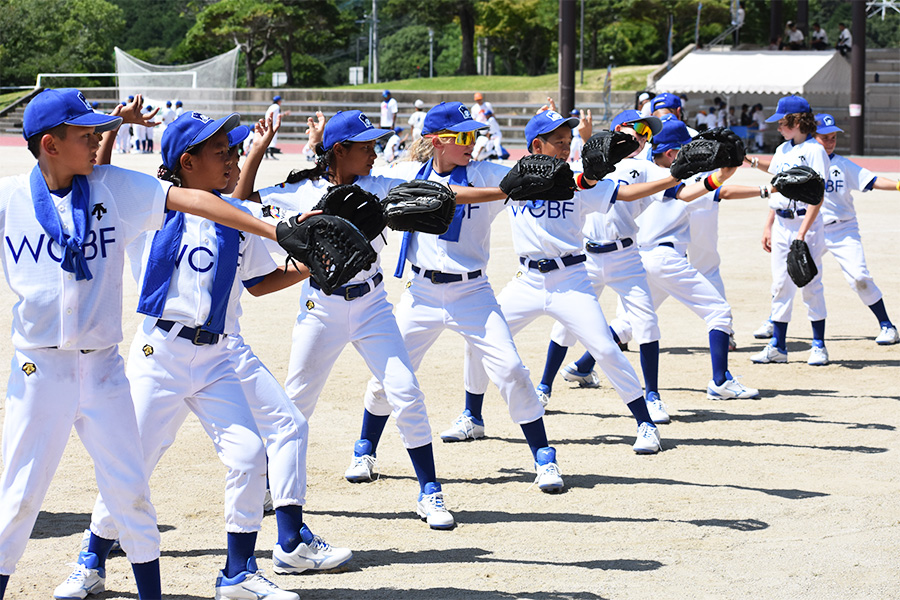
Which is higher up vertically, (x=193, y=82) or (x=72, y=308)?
(x=193, y=82)

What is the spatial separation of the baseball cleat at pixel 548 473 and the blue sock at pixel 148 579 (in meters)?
2.78

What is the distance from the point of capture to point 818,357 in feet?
32.9

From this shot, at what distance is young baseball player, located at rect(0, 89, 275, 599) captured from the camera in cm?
402

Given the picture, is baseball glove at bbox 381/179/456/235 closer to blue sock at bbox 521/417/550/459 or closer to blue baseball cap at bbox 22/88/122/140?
blue baseball cap at bbox 22/88/122/140

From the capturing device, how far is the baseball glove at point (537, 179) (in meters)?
5.77

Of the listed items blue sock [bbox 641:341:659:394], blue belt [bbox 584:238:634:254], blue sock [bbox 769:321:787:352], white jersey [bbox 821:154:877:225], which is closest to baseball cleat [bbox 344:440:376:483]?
blue sock [bbox 641:341:659:394]

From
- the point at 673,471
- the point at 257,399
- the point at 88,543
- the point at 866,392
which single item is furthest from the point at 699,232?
the point at 88,543

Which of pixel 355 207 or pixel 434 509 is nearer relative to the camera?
pixel 355 207

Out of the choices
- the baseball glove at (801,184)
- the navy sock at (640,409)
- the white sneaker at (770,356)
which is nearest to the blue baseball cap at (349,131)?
the navy sock at (640,409)

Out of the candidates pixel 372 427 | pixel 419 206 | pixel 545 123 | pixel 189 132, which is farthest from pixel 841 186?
pixel 189 132

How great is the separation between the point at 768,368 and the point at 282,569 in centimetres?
624

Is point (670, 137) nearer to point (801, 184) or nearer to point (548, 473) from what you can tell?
point (801, 184)

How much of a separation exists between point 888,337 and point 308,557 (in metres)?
7.73

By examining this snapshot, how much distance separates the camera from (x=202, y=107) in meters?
41.8
